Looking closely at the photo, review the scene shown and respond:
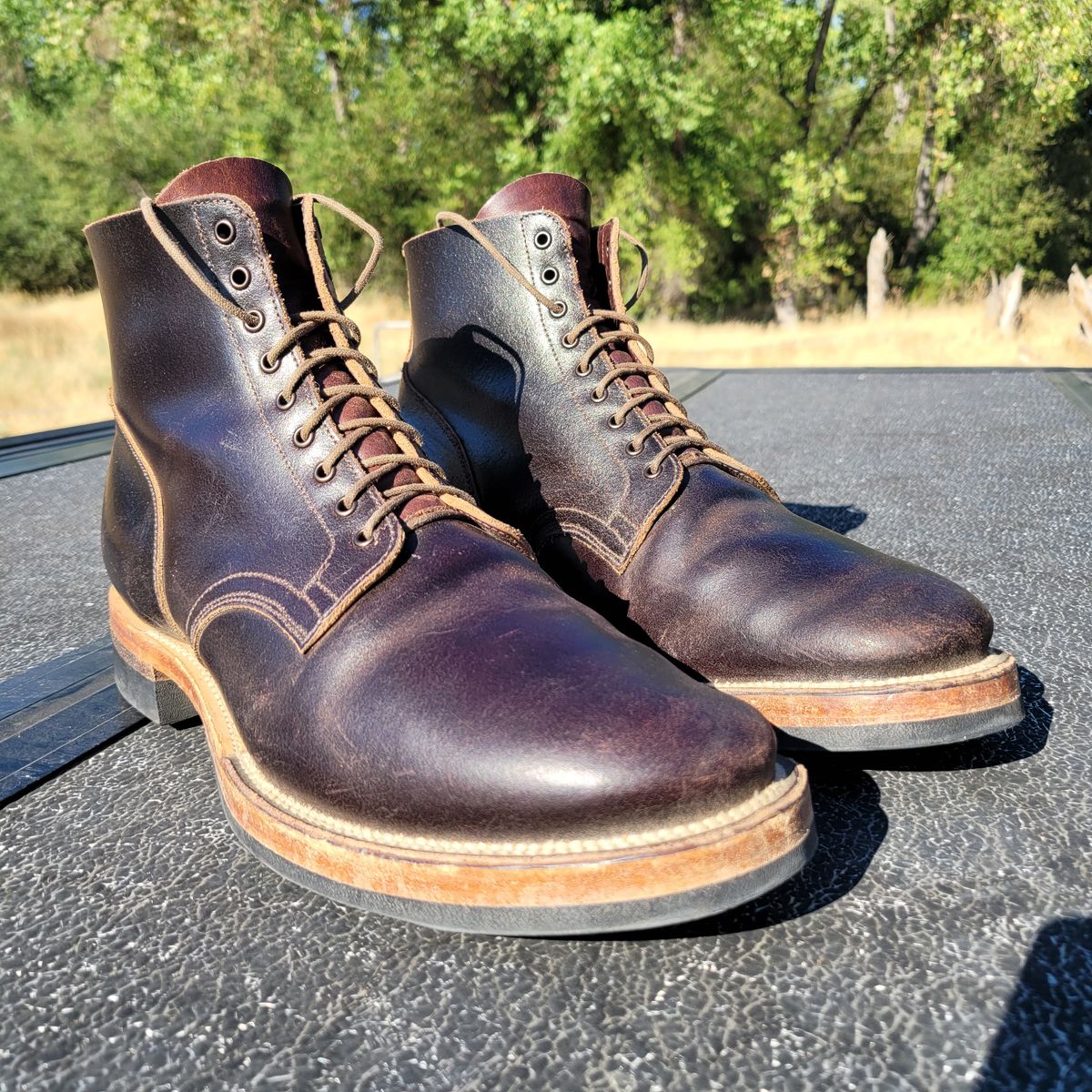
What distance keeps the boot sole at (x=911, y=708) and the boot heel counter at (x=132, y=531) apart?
0.72 metres

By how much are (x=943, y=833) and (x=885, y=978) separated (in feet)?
0.70

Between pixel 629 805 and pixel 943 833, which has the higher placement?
pixel 629 805

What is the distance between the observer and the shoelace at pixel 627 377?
4.03ft

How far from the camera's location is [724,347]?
32.3 ft

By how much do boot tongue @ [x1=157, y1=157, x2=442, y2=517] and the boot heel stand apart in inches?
15.1

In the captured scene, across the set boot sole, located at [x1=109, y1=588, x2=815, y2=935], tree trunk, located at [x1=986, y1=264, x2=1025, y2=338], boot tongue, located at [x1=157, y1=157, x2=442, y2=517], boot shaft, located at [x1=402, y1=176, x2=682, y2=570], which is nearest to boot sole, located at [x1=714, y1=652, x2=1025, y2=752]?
boot sole, located at [x1=109, y1=588, x2=815, y2=935]

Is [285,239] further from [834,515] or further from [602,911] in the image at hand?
[834,515]

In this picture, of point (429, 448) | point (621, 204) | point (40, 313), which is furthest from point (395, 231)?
point (429, 448)

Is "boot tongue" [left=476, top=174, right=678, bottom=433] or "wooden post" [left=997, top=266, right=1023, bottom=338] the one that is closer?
"boot tongue" [left=476, top=174, right=678, bottom=433]

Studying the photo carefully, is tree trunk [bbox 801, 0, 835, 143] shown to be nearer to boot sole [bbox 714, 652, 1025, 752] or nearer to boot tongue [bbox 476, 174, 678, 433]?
boot tongue [bbox 476, 174, 678, 433]

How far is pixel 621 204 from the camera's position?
14469 millimetres

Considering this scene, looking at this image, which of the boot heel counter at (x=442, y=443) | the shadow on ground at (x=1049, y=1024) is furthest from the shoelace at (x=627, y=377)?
the shadow on ground at (x=1049, y=1024)

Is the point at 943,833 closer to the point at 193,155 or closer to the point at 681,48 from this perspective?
the point at 681,48

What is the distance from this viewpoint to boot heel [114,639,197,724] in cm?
110
